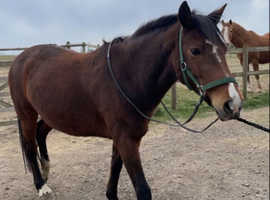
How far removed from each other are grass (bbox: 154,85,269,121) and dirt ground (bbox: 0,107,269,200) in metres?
1.12

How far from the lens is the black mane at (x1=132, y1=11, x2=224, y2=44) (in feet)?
5.95

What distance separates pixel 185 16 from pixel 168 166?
A: 2.66 metres

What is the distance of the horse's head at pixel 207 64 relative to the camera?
1664 millimetres

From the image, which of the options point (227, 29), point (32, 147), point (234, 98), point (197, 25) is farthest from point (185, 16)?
point (227, 29)

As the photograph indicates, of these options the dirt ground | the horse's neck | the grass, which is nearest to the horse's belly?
the horse's neck

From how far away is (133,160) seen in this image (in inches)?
88.7

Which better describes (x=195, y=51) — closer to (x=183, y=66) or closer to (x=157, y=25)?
(x=183, y=66)

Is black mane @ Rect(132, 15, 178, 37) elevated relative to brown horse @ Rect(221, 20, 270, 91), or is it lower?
elevated

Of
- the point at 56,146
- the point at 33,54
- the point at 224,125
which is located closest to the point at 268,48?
the point at 224,125

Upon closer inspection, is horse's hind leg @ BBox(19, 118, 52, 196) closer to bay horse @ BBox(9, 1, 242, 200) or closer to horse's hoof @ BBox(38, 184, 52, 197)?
horse's hoof @ BBox(38, 184, 52, 197)

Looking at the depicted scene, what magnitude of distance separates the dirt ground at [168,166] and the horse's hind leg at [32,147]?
0.14 metres

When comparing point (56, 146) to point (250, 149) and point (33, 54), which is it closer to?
point (33, 54)

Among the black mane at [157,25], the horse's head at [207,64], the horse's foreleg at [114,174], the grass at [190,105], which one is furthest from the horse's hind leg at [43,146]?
the grass at [190,105]

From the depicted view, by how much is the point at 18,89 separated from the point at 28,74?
260 millimetres
